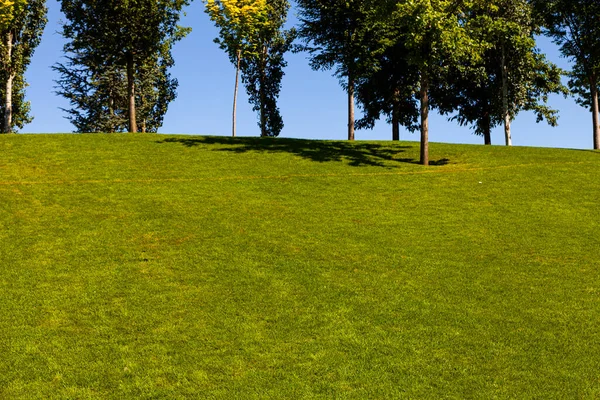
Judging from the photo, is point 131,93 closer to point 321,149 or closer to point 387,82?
point 321,149

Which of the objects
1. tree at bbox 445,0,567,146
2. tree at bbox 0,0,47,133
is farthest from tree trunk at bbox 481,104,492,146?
tree at bbox 0,0,47,133

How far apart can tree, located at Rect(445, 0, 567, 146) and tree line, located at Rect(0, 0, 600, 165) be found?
11cm

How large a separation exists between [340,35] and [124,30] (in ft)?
62.8

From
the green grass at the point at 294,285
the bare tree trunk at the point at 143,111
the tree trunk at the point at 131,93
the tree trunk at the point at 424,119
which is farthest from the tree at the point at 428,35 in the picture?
the bare tree trunk at the point at 143,111

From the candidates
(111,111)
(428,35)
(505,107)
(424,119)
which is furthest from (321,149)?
(111,111)

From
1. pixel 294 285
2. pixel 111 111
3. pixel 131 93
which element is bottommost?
pixel 294 285

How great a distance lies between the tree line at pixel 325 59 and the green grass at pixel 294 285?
54.9ft

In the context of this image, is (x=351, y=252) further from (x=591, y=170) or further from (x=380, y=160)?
(x=591, y=170)

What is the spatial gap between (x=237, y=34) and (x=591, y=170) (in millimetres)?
34103

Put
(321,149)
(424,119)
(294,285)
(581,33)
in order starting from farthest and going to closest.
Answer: (581,33) < (321,149) < (424,119) < (294,285)

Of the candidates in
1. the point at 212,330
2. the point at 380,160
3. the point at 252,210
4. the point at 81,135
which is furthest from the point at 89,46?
the point at 212,330

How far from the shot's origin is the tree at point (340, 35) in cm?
4697

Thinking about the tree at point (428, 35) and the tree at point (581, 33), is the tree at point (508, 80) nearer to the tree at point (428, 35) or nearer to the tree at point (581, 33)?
the tree at point (581, 33)

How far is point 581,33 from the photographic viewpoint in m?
47.6
